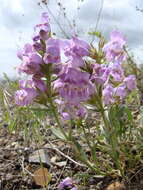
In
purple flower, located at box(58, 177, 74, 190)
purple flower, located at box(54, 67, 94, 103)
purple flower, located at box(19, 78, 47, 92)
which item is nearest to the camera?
purple flower, located at box(54, 67, 94, 103)

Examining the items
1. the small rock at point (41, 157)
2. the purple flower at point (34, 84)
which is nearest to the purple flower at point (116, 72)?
the purple flower at point (34, 84)

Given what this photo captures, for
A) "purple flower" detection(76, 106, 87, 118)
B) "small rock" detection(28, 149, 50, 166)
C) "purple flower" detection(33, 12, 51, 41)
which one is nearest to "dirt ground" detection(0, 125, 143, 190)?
"small rock" detection(28, 149, 50, 166)

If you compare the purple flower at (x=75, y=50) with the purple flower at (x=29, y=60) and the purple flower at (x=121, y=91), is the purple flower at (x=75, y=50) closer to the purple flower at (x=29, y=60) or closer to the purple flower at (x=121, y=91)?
the purple flower at (x=29, y=60)

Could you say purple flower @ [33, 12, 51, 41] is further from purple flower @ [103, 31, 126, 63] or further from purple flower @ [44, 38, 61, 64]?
purple flower @ [103, 31, 126, 63]

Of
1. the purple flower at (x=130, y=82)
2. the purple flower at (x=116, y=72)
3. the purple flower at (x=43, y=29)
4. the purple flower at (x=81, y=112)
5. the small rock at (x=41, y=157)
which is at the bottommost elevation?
the small rock at (x=41, y=157)

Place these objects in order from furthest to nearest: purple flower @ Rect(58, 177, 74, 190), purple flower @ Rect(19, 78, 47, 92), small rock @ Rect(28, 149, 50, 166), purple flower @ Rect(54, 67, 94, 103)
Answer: small rock @ Rect(28, 149, 50, 166), purple flower @ Rect(58, 177, 74, 190), purple flower @ Rect(19, 78, 47, 92), purple flower @ Rect(54, 67, 94, 103)

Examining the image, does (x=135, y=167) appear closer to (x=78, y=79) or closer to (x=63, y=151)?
(x=63, y=151)

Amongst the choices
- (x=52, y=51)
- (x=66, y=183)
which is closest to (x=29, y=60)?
(x=52, y=51)

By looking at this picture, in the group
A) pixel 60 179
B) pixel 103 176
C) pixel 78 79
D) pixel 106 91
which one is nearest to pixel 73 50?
pixel 78 79
